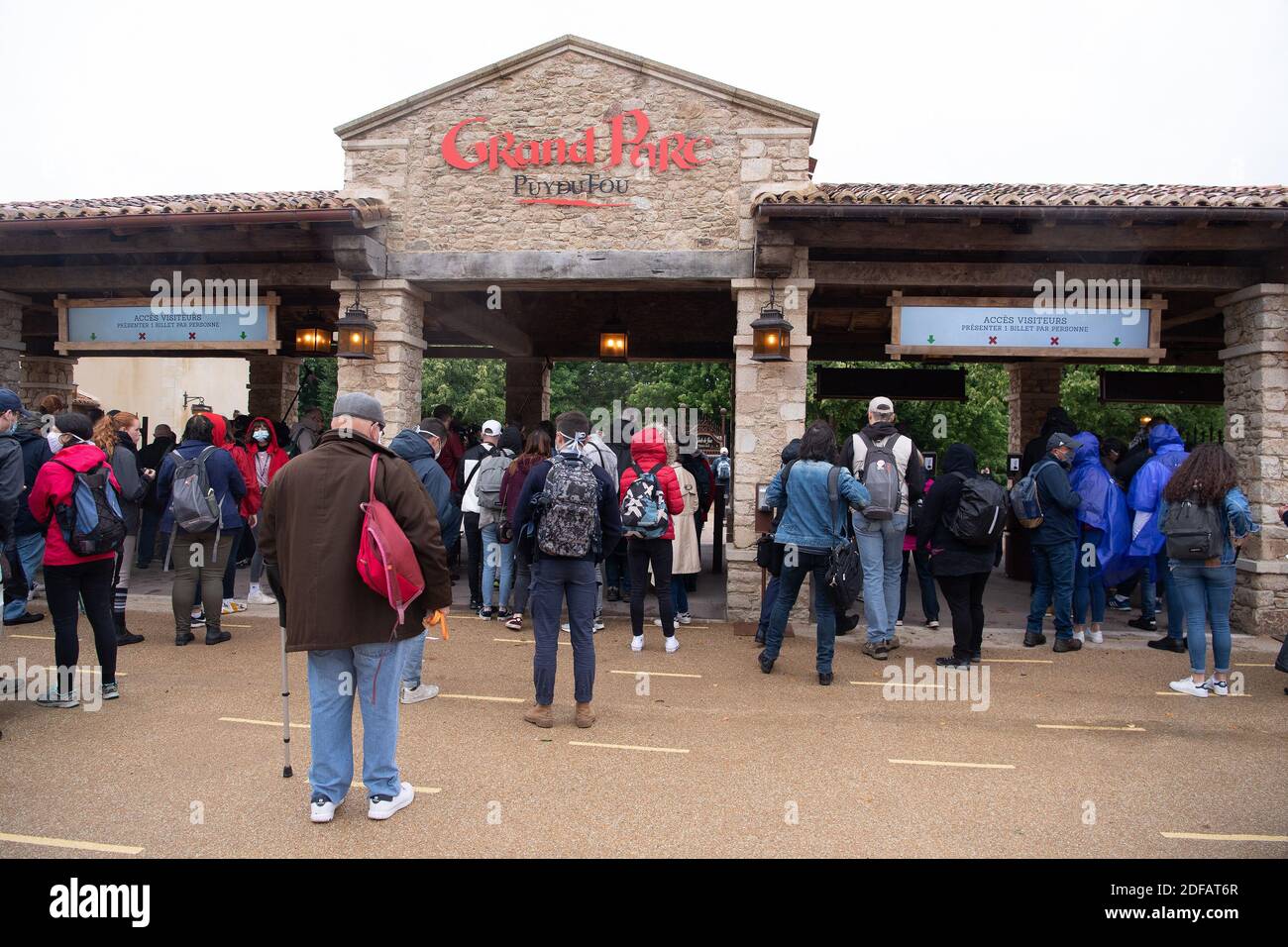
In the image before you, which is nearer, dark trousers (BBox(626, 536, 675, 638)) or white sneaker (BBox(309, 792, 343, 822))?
white sneaker (BBox(309, 792, 343, 822))

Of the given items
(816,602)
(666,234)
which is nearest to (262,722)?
(816,602)

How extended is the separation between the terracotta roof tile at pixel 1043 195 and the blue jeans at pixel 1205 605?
313cm

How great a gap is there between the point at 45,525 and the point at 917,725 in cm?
545

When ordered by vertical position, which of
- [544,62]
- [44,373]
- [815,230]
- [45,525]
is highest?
[544,62]

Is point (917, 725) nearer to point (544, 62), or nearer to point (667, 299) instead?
point (544, 62)

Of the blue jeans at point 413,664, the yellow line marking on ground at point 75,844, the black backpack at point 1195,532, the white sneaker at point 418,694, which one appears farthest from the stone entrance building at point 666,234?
the yellow line marking on ground at point 75,844

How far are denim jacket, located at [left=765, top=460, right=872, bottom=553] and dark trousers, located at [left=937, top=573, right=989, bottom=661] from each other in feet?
3.19

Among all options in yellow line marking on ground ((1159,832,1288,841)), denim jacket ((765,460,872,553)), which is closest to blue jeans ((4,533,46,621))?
denim jacket ((765,460,872,553))

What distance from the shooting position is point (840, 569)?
5.53 m

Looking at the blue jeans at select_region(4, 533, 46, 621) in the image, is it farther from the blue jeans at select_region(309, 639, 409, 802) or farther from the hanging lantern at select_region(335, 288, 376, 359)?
the blue jeans at select_region(309, 639, 409, 802)

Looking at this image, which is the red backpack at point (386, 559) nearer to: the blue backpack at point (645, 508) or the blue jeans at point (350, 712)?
the blue jeans at point (350, 712)

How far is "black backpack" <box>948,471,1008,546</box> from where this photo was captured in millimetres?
5797

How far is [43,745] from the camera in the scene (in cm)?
439
